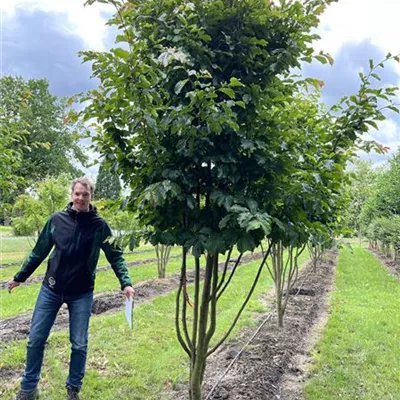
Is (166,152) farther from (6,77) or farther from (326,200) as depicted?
(6,77)

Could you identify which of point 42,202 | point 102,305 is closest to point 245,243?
point 102,305

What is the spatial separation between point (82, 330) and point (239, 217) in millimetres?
2071

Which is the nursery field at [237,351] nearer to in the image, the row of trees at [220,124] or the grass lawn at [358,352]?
the grass lawn at [358,352]

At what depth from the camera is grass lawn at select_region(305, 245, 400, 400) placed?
4.11 metres

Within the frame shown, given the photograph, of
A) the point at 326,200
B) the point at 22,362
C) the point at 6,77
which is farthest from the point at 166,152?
the point at 6,77

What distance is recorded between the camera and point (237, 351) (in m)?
4.89

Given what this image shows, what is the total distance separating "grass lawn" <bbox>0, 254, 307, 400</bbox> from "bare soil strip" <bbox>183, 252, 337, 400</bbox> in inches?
13.9

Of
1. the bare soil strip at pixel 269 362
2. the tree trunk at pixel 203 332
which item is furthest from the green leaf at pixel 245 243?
the bare soil strip at pixel 269 362

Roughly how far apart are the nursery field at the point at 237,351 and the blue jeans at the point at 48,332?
1.21ft

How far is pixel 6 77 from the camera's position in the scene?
33.4m

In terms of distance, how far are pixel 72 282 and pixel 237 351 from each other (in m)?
2.41

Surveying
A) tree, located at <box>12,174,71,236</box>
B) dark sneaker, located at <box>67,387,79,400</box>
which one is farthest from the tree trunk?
tree, located at <box>12,174,71,236</box>

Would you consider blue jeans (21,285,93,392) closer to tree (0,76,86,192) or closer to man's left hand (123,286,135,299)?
man's left hand (123,286,135,299)

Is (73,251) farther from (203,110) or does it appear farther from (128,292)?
(203,110)
